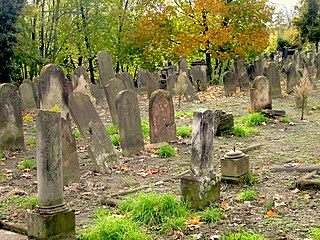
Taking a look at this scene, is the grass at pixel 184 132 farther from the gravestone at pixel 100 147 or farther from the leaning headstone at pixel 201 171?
the leaning headstone at pixel 201 171

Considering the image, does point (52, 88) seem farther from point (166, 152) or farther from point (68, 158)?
point (68, 158)

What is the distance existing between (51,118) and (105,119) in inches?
406

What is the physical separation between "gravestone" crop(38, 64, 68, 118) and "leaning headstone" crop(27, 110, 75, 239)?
571cm

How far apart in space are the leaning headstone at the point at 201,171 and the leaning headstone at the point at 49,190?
5.25 ft

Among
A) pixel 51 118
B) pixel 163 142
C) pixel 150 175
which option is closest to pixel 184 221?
pixel 51 118

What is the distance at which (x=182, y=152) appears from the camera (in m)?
10.0

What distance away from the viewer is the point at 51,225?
4.98 metres

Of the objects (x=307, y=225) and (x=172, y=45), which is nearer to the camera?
(x=307, y=225)

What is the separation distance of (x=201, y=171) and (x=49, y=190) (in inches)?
78.8

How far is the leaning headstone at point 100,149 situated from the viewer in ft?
27.7

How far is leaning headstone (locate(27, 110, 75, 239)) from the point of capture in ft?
16.4

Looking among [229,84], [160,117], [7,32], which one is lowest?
[160,117]

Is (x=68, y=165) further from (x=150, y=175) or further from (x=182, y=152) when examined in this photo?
(x=182, y=152)

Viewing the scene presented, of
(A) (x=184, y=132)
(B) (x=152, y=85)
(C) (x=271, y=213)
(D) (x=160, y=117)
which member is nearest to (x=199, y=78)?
(B) (x=152, y=85)
